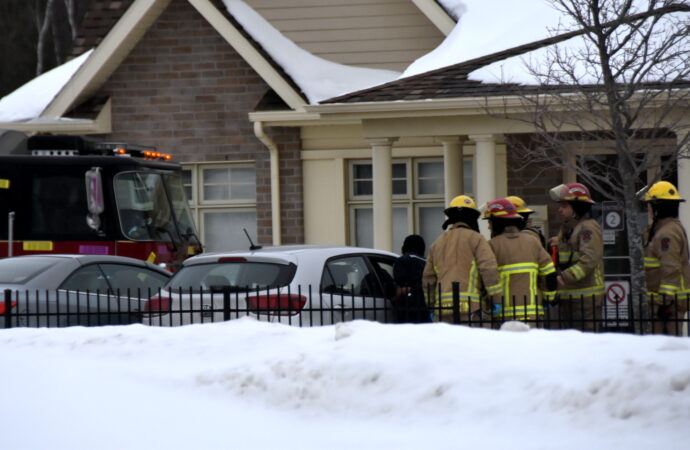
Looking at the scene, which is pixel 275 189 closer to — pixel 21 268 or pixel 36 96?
pixel 36 96

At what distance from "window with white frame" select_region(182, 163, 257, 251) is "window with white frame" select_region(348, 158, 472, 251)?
64.7 inches

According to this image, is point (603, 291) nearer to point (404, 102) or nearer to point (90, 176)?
point (404, 102)

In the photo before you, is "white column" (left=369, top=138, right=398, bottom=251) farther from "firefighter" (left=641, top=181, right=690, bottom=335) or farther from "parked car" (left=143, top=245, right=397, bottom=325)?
"firefighter" (left=641, top=181, right=690, bottom=335)

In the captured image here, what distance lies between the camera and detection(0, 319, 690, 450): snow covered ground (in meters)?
6.50

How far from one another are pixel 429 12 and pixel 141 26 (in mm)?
4330

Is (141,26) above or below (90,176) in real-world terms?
above

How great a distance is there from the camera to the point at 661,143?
52.1 feet

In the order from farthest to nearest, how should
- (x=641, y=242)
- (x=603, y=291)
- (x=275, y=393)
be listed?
(x=641, y=242)
(x=603, y=291)
(x=275, y=393)

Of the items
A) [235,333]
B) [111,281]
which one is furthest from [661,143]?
[235,333]

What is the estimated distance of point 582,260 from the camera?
31.9 ft

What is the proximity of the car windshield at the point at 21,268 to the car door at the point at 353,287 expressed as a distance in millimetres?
2984

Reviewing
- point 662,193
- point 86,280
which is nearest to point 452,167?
point 86,280

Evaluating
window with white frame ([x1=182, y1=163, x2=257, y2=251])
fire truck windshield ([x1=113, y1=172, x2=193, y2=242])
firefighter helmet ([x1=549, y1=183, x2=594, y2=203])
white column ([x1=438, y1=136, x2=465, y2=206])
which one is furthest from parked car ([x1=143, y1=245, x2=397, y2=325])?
window with white frame ([x1=182, y1=163, x2=257, y2=251])

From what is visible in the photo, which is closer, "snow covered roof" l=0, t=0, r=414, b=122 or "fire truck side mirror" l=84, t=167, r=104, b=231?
"fire truck side mirror" l=84, t=167, r=104, b=231
